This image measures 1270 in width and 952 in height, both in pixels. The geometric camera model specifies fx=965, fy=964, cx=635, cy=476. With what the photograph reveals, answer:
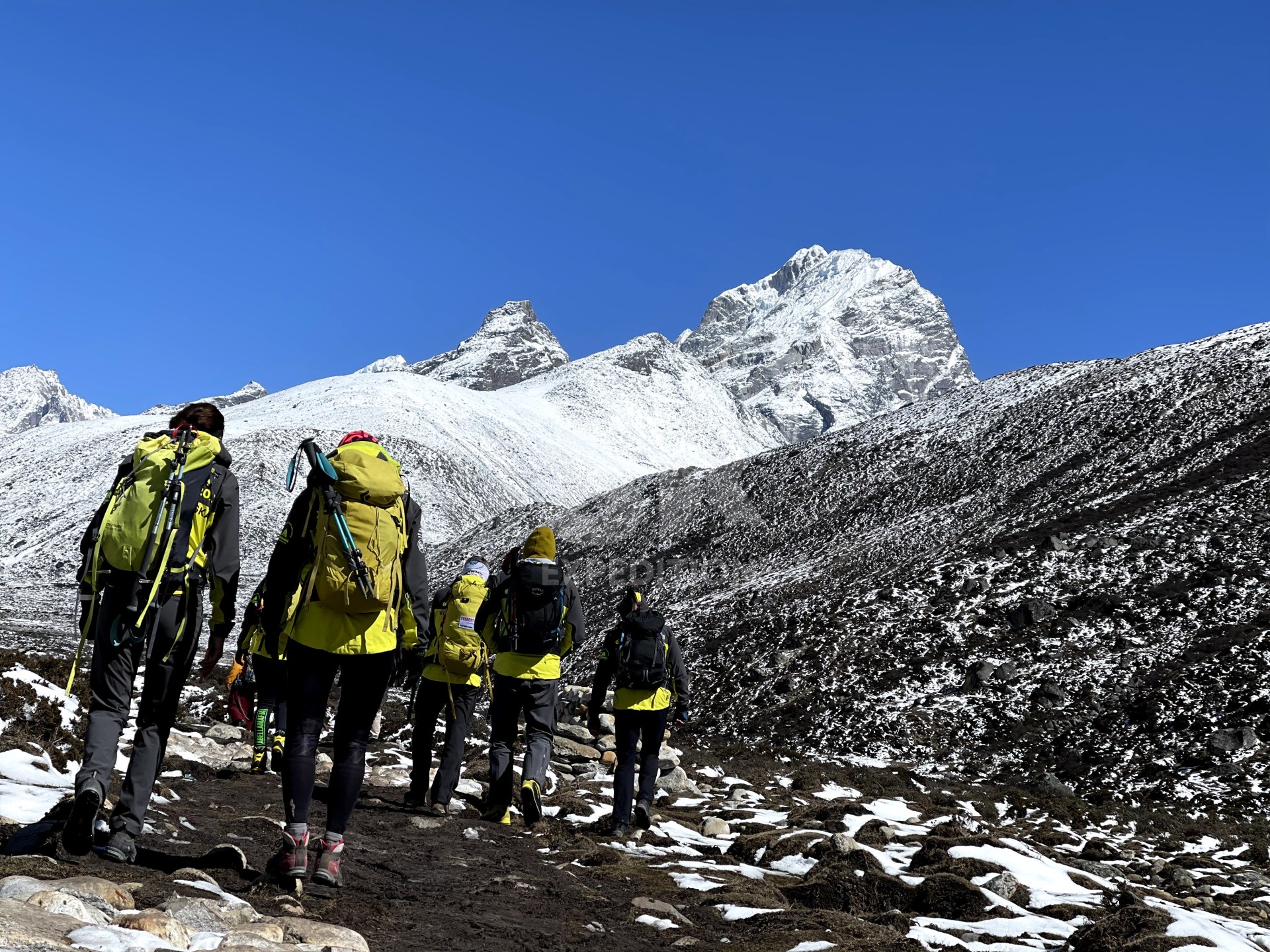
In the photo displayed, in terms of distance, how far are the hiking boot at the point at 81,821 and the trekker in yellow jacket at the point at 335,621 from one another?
39.6 inches

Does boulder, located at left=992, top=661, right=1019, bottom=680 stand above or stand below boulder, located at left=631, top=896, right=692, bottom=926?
above

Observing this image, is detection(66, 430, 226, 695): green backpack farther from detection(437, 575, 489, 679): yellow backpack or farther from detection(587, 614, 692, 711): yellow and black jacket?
detection(587, 614, 692, 711): yellow and black jacket

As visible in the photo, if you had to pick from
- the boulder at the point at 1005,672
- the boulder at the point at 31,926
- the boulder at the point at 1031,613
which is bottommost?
the boulder at the point at 31,926

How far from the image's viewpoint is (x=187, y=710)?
17.9 m

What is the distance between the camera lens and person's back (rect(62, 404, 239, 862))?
5.55 meters

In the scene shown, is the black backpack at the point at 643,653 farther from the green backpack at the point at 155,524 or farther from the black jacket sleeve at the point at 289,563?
the green backpack at the point at 155,524

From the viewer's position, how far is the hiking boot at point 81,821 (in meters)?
5.36

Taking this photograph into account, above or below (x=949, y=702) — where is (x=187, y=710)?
below

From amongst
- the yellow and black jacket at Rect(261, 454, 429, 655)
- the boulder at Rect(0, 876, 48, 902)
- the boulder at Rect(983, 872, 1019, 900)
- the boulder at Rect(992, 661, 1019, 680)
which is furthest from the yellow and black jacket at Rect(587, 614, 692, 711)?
the boulder at Rect(992, 661, 1019, 680)

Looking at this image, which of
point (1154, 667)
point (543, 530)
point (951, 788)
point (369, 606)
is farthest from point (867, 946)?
point (1154, 667)

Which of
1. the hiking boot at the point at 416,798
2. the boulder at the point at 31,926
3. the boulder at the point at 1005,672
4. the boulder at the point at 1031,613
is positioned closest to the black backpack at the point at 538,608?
the hiking boot at the point at 416,798

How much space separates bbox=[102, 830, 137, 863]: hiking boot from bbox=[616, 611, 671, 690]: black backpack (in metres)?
5.66

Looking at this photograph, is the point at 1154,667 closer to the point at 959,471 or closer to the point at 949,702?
the point at 949,702

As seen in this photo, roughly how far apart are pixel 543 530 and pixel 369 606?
12.0 feet
